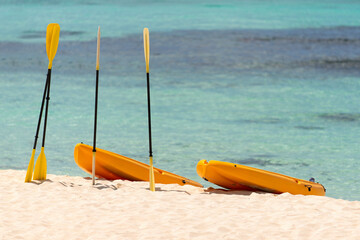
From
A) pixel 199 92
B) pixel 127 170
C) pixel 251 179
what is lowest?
pixel 199 92

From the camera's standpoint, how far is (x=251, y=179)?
9.82 metres

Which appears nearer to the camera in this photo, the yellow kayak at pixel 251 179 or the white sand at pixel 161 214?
the white sand at pixel 161 214

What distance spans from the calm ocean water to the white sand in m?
3.65

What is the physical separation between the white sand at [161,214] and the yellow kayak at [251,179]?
30 cm

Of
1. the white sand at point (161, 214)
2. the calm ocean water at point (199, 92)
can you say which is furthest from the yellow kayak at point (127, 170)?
the calm ocean water at point (199, 92)

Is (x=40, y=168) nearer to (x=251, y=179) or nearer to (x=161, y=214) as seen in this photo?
(x=161, y=214)

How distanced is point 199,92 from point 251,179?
14.0 metres

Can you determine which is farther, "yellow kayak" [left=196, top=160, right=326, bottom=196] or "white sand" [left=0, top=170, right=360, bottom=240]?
"yellow kayak" [left=196, top=160, right=326, bottom=196]

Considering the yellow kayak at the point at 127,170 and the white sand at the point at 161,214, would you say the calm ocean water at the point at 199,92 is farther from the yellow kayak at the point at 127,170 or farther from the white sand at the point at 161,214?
the white sand at the point at 161,214

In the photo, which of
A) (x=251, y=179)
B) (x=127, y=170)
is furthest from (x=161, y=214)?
(x=127, y=170)

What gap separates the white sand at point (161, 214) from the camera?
7109 millimetres

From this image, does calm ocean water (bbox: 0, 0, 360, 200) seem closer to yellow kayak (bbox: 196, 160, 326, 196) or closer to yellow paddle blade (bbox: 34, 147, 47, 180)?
yellow kayak (bbox: 196, 160, 326, 196)

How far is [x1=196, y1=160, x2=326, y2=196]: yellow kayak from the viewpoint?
32.2 feet

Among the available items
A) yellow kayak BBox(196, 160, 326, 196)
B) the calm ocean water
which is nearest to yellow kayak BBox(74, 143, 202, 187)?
yellow kayak BBox(196, 160, 326, 196)
